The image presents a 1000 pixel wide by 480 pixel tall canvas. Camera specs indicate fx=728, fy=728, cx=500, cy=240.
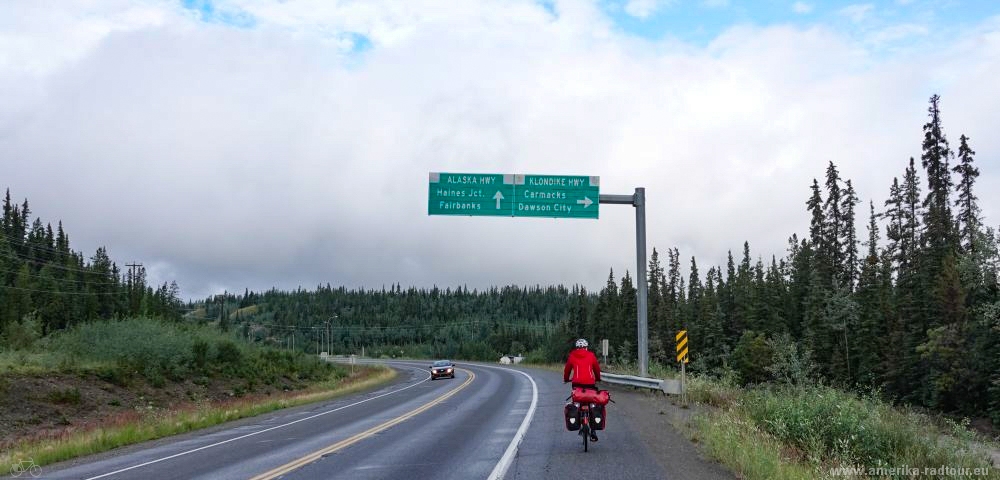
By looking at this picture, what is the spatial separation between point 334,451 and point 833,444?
8674mm

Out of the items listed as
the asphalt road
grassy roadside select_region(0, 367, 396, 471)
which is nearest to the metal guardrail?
the asphalt road

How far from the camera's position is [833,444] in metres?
11.9

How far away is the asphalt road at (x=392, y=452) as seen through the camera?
423 inches

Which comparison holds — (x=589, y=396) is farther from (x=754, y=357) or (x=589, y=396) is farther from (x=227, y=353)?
(x=754, y=357)

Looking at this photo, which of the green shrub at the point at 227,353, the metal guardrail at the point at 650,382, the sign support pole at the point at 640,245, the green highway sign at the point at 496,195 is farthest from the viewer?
the green shrub at the point at 227,353

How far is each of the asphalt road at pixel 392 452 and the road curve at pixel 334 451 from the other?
0.06 feet

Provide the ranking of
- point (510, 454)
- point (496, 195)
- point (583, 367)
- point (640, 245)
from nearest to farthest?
1. point (510, 454)
2. point (583, 367)
3. point (496, 195)
4. point (640, 245)

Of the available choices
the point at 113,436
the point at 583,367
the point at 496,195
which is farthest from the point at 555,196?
the point at 113,436

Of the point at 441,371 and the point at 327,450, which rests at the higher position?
the point at 327,450

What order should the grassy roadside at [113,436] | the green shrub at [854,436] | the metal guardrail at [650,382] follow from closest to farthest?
the green shrub at [854,436], the grassy roadside at [113,436], the metal guardrail at [650,382]

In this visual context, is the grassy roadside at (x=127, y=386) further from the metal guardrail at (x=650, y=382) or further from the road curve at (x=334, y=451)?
the metal guardrail at (x=650, y=382)

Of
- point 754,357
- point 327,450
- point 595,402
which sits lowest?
point 754,357

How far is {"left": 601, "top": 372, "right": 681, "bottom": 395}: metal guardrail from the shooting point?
22.7m

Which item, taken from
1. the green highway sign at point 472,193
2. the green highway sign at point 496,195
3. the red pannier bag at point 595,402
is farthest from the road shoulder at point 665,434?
the green highway sign at point 472,193
